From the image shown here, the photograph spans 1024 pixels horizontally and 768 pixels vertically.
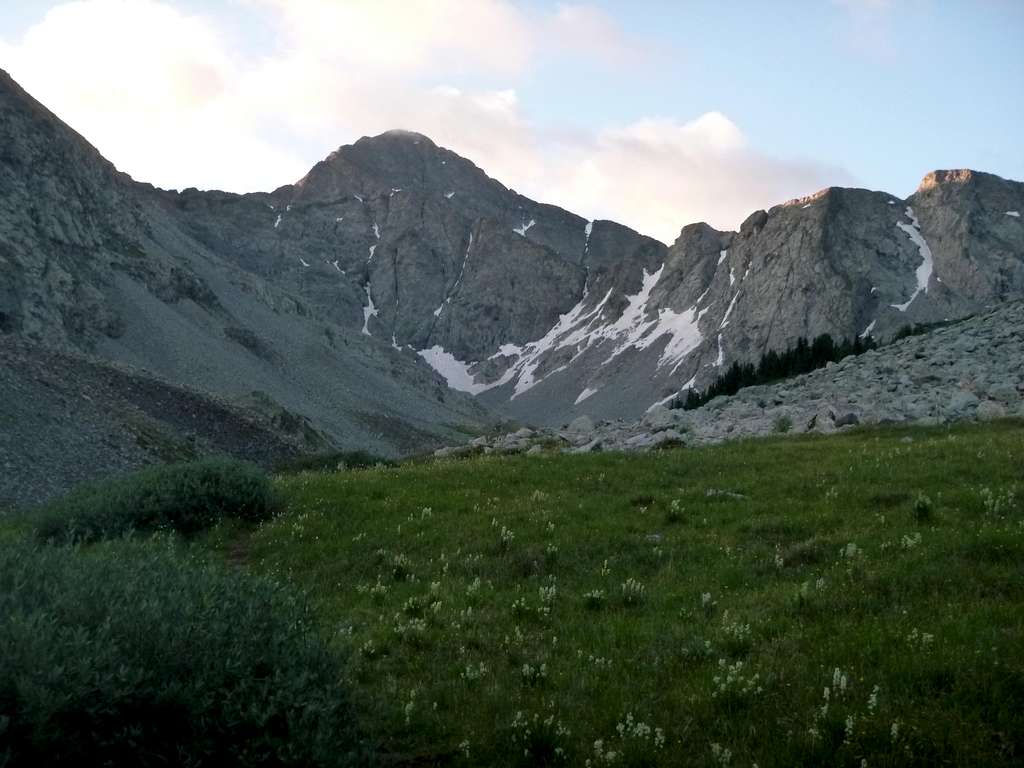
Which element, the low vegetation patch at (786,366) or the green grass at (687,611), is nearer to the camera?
the green grass at (687,611)

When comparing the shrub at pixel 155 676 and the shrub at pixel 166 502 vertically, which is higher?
the shrub at pixel 155 676

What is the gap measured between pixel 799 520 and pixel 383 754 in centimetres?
889

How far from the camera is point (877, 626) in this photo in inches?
336

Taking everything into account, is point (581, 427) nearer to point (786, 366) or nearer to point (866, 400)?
point (866, 400)

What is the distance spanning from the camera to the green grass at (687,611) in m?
7.07

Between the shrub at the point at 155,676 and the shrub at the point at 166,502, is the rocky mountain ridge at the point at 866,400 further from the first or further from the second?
the shrub at the point at 155,676

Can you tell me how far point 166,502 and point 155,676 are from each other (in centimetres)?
1265

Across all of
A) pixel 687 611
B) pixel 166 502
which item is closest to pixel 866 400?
pixel 687 611

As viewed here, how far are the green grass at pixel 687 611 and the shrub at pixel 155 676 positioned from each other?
1.11m

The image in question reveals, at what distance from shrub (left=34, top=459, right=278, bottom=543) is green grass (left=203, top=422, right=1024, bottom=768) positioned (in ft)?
3.51

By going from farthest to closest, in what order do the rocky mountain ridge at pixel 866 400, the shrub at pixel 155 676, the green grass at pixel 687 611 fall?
the rocky mountain ridge at pixel 866 400, the green grass at pixel 687 611, the shrub at pixel 155 676

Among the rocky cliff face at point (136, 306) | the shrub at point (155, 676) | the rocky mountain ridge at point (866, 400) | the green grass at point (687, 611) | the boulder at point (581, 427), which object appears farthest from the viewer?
the rocky cliff face at point (136, 306)

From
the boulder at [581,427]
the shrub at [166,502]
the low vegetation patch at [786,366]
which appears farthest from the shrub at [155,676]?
the low vegetation patch at [786,366]

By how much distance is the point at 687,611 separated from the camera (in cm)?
1016
